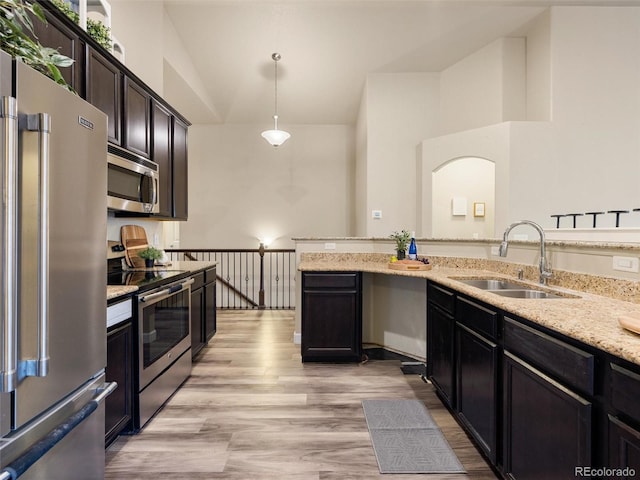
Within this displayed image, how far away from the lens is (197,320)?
3.12 metres

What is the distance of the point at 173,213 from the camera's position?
→ 3.27 m

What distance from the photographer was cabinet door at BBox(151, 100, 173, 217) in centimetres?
294

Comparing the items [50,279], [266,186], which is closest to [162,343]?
[50,279]

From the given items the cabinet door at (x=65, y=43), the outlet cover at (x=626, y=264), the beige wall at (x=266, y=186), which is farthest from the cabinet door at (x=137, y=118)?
the beige wall at (x=266, y=186)

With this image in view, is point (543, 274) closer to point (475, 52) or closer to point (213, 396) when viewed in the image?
point (213, 396)

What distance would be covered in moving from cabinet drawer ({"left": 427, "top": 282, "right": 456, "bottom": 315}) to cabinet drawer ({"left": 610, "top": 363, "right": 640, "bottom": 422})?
1.15 meters

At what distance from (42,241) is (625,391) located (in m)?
1.70

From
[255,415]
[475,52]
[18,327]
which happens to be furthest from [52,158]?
[475,52]

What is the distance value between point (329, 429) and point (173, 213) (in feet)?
8.00

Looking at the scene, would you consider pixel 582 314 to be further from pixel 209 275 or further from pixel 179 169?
pixel 179 169

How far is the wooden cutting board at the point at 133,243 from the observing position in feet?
9.48

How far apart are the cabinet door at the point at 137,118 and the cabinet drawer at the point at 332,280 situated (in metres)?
1.82

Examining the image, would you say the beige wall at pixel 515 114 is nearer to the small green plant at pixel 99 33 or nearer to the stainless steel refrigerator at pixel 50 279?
the small green plant at pixel 99 33

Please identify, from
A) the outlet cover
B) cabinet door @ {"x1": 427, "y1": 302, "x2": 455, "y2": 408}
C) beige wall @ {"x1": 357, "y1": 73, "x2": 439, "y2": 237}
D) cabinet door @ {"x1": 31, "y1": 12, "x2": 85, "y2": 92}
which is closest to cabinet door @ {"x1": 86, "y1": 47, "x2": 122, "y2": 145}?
cabinet door @ {"x1": 31, "y1": 12, "x2": 85, "y2": 92}
